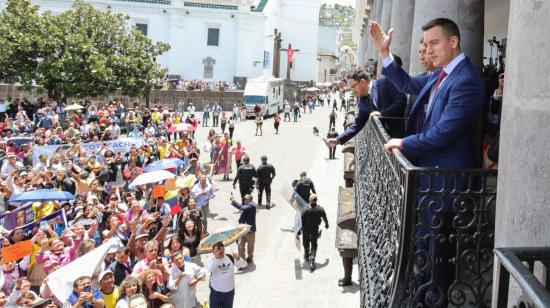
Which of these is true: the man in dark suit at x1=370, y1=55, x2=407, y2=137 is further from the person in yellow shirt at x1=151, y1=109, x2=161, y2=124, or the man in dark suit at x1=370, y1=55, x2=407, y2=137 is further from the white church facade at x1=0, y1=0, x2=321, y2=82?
the white church facade at x1=0, y1=0, x2=321, y2=82

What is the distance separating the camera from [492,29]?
50.1 feet

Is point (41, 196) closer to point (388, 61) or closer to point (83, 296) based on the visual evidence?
point (83, 296)

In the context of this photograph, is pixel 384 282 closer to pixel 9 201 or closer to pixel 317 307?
pixel 317 307

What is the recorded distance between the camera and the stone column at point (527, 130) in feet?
7.92

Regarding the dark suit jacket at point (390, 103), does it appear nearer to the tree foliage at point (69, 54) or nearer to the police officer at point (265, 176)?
the police officer at point (265, 176)

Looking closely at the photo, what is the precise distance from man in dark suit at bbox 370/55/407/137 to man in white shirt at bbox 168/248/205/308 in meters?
4.56

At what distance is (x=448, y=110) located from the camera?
3621 mm

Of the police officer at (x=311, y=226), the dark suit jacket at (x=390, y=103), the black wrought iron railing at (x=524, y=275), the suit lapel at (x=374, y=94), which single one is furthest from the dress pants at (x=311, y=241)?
the black wrought iron railing at (x=524, y=275)

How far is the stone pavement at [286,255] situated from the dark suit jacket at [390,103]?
5787 mm

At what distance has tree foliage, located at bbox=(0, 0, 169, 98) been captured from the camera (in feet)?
117

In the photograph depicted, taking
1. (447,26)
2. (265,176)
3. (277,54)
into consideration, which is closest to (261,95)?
(265,176)

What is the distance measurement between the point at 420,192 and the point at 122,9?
206ft

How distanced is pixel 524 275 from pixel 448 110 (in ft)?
5.63

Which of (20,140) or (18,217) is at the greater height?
(20,140)
